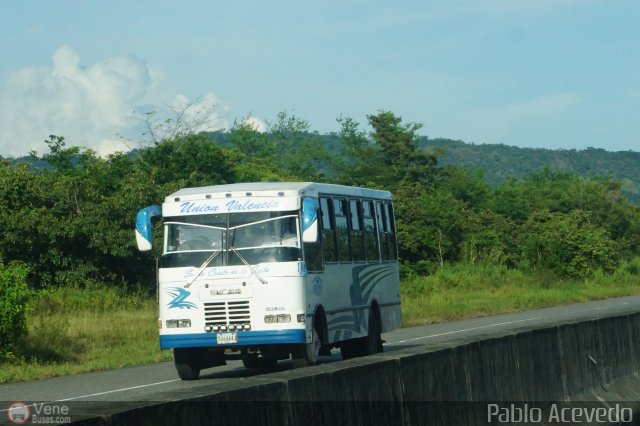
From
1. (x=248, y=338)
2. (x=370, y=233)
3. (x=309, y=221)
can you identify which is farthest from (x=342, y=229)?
(x=248, y=338)

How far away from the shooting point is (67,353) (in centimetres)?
2169

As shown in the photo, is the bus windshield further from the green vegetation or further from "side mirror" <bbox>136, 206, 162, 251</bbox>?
the green vegetation

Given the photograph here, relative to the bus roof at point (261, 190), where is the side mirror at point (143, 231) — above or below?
below

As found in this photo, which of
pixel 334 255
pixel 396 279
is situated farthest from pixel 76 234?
pixel 334 255

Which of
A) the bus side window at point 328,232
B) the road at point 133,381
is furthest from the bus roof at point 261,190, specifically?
the road at point 133,381

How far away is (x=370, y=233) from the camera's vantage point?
794 inches

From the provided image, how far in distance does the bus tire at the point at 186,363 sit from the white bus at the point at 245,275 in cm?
1

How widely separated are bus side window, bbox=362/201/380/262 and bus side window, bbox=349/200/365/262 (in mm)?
277

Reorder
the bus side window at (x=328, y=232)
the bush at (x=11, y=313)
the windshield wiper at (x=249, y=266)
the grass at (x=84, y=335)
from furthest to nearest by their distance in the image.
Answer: the grass at (x=84, y=335) → the bush at (x=11, y=313) → the bus side window at (x=328, y=232) → the windshield wiper at (x=249, y=266)

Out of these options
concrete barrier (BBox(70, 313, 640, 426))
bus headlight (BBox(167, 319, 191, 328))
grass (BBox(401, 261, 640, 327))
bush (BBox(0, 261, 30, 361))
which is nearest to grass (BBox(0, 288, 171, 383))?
bush (BBox(0, 261, 30, 361))

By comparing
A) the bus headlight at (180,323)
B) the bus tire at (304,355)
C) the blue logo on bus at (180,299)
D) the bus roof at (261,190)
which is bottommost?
the bus tire at (304,355)

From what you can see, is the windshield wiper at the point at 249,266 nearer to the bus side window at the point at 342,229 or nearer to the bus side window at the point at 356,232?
the bus side window at the point at 342,229

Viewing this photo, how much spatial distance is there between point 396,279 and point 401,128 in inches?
2584

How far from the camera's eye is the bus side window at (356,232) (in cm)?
1906
